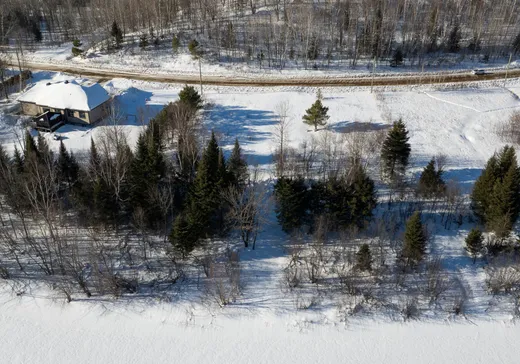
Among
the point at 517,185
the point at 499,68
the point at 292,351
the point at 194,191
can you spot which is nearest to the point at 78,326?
the point at 194,191

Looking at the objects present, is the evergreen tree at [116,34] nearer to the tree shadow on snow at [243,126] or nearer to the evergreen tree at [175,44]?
the evergreen tree at [175,44]

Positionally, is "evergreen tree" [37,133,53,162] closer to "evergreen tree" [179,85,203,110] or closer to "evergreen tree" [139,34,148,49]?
"evergreen tree" [179,85,203,110]

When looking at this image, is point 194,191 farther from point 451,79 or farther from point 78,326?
point 451,79

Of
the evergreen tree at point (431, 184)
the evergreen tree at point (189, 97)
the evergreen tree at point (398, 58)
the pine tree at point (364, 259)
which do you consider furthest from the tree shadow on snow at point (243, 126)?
the evergreen tree at point (398, 58)

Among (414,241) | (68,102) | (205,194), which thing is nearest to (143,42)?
(68,102)

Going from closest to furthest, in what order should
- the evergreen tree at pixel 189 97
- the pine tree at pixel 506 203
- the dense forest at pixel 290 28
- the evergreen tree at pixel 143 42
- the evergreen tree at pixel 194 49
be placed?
the pine tree at pixel 506 203, the evergreen tree at pixel 189 97, the evergreen tree at pixel 194 49, the dense forest at pixel 290 28, the evergreen tree at pixel 143 42

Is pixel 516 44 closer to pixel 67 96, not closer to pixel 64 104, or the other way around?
pixel 67 96
